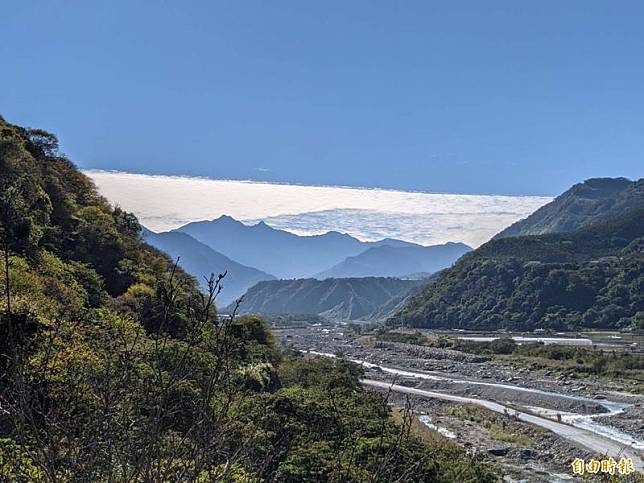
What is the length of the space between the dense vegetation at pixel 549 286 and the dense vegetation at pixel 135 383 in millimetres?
65706

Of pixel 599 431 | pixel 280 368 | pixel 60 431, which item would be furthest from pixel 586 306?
pixel 60 431

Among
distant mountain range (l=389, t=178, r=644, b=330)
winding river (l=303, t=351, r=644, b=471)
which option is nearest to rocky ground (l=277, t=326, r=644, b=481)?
winding river (l=303, t=351, r=644, b=471)

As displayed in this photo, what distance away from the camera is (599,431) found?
2905 centimetres

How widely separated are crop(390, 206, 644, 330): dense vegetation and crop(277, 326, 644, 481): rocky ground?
33120 millimetres

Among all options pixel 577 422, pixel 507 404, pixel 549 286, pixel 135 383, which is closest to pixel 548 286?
pixel 549 286

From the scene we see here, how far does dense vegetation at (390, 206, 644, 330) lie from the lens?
86750 mm

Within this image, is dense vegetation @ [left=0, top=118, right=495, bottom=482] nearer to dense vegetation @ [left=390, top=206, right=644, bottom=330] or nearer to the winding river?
the winding river

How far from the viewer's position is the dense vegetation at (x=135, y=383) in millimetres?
3709

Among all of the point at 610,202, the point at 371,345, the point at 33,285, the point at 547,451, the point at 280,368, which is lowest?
the point at 371,345

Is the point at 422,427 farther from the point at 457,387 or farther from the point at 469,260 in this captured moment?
the point at 469,260

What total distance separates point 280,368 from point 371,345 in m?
52.7

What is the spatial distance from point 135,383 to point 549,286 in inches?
3853

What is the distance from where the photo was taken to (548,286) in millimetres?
95250

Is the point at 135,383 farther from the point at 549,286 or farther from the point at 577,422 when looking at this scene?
the point at 549,286
